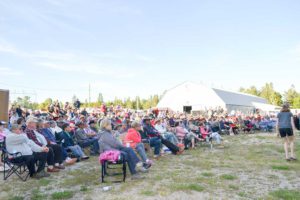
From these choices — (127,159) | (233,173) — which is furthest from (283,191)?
(127,159)

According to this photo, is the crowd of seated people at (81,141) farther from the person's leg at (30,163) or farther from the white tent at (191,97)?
the white tent at (191,97)

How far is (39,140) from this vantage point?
21.3 ft

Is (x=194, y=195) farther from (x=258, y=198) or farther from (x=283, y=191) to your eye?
(x=283, y=191)

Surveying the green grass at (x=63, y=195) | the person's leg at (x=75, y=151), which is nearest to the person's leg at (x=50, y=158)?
the person's leg at (x=75, y=151)

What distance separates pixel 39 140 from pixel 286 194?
17.3 ft

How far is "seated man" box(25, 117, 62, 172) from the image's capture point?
630 centimetres

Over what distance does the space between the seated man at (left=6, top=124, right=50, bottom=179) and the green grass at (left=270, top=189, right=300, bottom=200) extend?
Result: 4681 mm

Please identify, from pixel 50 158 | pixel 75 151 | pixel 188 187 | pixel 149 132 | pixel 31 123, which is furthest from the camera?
pixel 149 132

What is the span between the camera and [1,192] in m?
4.99

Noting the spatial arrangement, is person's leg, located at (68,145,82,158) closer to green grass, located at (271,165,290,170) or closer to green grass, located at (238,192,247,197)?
green grass, located at (238,192,247,197)

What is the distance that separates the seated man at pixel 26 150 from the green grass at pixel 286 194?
15.4ft

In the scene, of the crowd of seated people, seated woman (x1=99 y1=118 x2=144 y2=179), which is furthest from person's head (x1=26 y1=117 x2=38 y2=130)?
seated woman (x1=99 y1=118 x2=144 y2=179)

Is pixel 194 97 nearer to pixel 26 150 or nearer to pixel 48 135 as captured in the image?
pixel 48 135

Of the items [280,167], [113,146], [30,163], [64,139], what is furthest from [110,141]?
[280,167]
